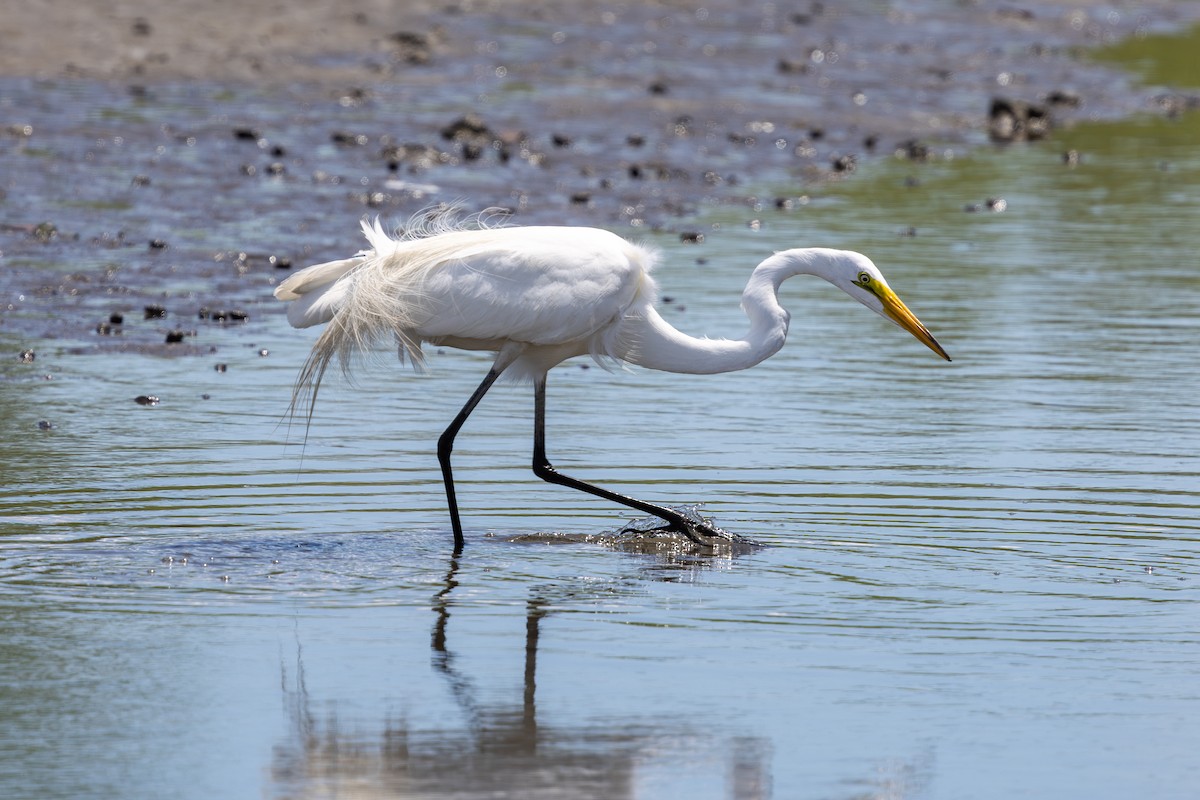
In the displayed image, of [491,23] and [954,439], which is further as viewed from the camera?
[491,23]

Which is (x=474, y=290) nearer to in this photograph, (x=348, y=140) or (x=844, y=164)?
(x=348, y=140)

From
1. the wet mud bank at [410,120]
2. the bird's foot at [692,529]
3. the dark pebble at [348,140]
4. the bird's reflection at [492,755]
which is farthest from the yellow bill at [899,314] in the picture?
the dark pebble at [348,140]

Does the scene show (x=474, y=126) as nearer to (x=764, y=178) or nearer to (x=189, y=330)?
(x=764, y=178)

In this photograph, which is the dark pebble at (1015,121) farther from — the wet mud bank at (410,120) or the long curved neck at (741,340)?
the long curved neck at (741,340)

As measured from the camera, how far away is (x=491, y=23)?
80.9ft

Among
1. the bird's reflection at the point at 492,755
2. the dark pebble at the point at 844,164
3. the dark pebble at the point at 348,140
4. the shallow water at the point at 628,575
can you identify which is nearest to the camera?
the bird's reflection at the point at 492,755

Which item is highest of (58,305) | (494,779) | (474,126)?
(474,126)

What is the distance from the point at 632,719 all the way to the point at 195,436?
4.13 metres

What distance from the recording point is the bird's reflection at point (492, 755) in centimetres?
498

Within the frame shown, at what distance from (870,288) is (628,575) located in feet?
5.38

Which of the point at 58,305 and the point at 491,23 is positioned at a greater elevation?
the point at 491,23

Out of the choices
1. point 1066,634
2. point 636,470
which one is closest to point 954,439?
point 636,470

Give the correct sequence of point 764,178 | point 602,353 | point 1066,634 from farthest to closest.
→ point 764,178, point 602,353, point 1066,634

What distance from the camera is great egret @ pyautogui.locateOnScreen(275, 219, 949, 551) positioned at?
7.81m
